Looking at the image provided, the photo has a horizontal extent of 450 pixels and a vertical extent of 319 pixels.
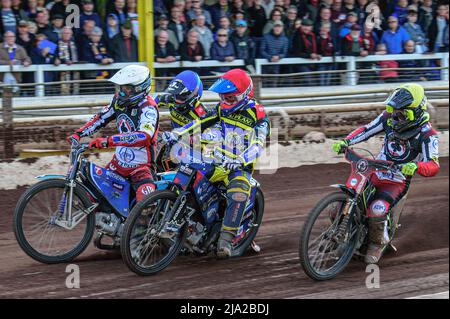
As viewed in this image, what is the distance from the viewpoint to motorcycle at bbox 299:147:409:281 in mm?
6676

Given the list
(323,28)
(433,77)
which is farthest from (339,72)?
(433,77)

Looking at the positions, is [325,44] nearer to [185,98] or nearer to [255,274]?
[185,98]

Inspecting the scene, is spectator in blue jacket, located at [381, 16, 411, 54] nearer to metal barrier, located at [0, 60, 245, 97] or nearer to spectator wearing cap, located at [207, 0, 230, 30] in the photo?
spectator wearing cap, located at [207, 0, 230, 30]

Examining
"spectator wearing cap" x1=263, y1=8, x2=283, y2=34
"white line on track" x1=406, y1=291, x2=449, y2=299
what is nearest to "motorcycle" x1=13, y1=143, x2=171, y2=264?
"white line on track" x1=406, y1=291, x2=449, y2=299

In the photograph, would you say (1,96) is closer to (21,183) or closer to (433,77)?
(21,183)

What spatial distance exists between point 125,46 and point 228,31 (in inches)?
73.1

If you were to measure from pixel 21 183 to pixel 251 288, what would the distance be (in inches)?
192

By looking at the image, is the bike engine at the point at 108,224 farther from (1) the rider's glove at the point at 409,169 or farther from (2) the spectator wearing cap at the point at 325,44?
(2) the spectator wearing cap at the point at 325,44

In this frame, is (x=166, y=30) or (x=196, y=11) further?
(x=196, y=11)

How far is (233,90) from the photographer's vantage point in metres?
7.17

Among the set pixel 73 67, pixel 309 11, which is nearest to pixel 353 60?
pixel 309 11

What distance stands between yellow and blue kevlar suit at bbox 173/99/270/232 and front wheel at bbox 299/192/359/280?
75 cm

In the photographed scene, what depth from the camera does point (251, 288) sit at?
6609 millimetres

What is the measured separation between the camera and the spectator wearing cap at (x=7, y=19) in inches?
450
